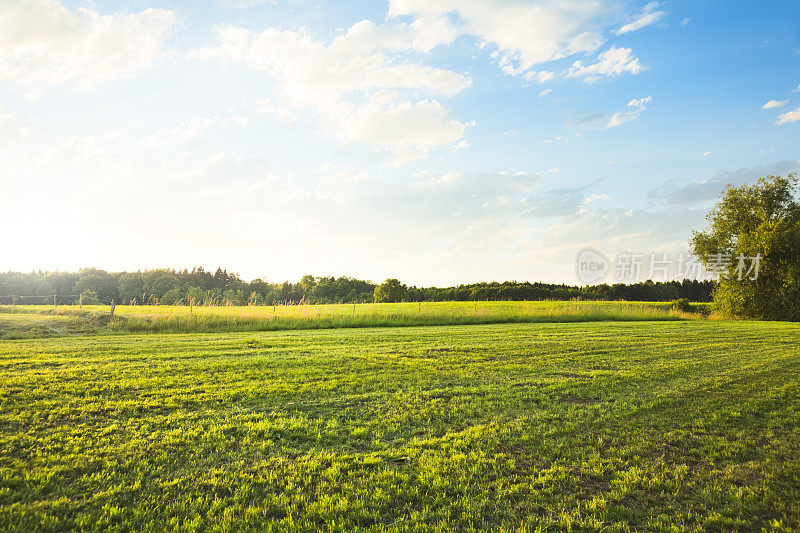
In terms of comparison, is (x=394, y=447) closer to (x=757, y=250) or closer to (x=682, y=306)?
(x=757, y=250)

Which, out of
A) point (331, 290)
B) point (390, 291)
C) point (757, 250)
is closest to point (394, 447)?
A: point (757, 250)

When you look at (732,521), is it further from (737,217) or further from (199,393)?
(737,217)

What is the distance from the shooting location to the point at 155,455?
448 cm

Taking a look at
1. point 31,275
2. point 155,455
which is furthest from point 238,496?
point 31,275

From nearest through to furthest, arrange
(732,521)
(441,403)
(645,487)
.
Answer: (732,521)
(645,487)
(441,403)

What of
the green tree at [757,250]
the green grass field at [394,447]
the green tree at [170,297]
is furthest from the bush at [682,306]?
the green tree at [170,297]

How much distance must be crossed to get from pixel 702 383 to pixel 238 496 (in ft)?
29.1

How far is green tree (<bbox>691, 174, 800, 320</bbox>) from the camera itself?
32.8 meters

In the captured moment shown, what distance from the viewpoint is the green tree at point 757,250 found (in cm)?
3278

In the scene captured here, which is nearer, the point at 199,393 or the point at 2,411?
the point at 2,411

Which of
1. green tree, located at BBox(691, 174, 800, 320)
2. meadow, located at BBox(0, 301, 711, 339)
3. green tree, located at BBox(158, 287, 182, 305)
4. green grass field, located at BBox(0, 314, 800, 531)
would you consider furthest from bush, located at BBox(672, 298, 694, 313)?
green tree, located at BBox(158, 287, 182, 305)

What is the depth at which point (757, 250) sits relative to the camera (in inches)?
1325

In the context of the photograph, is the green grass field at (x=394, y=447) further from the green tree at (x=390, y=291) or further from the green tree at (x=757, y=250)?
the green tree at (x=390, y=291)

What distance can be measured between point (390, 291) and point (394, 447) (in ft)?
218
